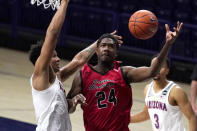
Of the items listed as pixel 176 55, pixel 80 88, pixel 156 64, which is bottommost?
pixel 176 55

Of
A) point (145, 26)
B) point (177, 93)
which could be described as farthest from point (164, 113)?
point (145, 26)

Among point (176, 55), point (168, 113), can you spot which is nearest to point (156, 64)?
point (168, 113)

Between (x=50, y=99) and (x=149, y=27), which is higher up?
(x=149, y=27)

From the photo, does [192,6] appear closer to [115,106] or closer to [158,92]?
[158,92]

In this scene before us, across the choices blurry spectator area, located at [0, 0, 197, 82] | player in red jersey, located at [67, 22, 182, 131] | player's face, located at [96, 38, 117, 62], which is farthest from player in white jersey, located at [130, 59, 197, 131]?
blurry spectator area, located at [0, 0, 197, 82]

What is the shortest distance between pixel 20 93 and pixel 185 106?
265 inches

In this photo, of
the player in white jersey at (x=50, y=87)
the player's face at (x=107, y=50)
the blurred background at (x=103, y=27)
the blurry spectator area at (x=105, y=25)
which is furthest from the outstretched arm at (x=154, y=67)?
the blurry spectator area at (x=105, y=25)

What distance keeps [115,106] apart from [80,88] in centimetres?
45

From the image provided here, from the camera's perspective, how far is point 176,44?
687 inches

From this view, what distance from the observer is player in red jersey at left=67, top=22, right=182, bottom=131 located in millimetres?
7641

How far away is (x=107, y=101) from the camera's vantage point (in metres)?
7.68

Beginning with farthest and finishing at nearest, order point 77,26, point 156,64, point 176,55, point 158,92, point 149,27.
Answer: point 77,26 < point 176,55 < point 158,92 < point 149,27 < point 156,64

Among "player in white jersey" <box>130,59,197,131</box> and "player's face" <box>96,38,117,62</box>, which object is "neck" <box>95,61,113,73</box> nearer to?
"player's face" <box>96,38,117,62</box>

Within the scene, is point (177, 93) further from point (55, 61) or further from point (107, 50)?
point (55, 61)
